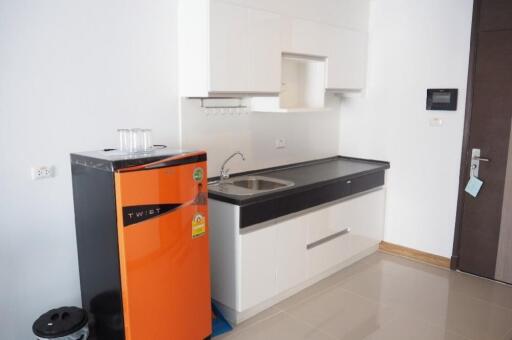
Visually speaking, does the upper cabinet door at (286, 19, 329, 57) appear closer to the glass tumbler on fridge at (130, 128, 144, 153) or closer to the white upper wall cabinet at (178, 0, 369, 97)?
the white upper wall cabinet at (178, 0, 369, 97)

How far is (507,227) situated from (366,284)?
1268 millimetres

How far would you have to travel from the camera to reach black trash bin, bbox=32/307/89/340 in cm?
212

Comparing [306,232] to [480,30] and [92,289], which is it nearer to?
[92,289]

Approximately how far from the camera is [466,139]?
3.65 metres

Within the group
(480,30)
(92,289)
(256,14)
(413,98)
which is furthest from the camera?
(413,98)

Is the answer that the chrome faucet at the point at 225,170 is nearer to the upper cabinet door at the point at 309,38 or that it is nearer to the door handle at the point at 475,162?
the upper cabinet door at the point at 309,38

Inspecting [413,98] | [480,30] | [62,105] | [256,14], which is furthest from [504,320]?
[62,105]

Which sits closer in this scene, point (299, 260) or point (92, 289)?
point (92, 289)

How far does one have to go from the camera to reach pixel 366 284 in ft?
11.7

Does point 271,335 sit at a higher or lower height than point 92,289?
lower

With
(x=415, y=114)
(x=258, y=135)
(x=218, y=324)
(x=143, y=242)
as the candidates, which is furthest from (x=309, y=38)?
(x=218, y=324)

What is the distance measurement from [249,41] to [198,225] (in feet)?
4.46

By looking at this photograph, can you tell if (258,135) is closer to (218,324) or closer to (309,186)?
(309,186)

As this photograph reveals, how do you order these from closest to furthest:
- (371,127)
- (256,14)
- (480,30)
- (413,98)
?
(256,14) < (480,30) < (413,98) < (371,127)
